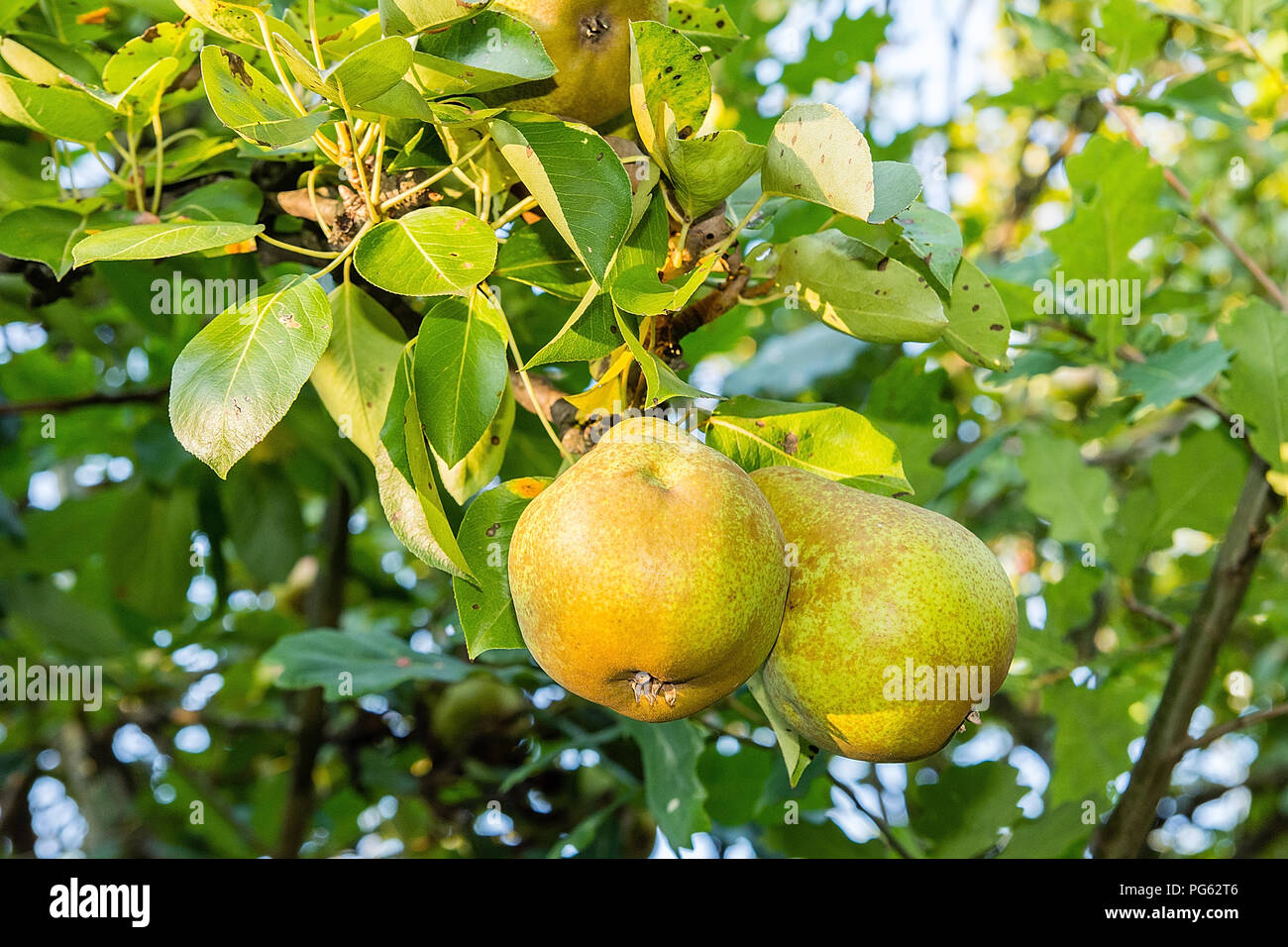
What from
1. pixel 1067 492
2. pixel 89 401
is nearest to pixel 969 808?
pixel 1067 492

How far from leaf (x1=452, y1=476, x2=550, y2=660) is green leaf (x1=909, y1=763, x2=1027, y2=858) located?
1288 millimetres

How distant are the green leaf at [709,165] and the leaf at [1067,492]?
4.53 feet

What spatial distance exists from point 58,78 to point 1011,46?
14.8 feet

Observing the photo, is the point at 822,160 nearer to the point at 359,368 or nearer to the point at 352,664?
the point at 359,368

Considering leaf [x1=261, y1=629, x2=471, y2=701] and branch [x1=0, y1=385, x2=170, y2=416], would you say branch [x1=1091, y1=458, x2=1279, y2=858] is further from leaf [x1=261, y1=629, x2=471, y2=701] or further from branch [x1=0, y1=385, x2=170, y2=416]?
branch [x1=0, y1=385, x2=170, y2=416]

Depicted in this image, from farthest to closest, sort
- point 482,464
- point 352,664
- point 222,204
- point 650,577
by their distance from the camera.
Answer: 1. point 352,664
2. point 222,204
3. point 482,464
4. point 650,577

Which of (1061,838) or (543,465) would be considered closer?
(543,465)

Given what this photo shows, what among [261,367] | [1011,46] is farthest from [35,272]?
[1011,46]

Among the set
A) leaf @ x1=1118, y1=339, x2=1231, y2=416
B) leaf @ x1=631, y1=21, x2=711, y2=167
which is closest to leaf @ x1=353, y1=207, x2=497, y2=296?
leaf @ x1=631, y1=21, x2=711, y2=167

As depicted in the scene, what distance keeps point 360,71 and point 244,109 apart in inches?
4.3

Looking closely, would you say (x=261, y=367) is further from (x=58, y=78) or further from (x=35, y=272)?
(x=35, y=272)

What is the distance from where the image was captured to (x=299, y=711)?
9.23 feet

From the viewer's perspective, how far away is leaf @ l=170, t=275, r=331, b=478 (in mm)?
922

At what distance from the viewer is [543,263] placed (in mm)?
1112
